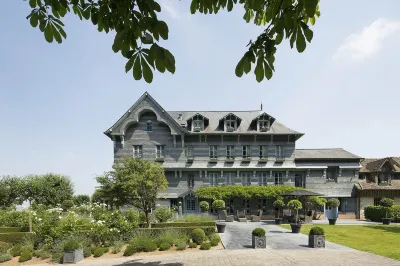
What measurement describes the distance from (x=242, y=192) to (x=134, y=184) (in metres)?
13.7

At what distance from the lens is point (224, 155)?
98.2 feet

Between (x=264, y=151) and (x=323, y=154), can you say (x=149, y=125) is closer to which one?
(x=264, y=151)

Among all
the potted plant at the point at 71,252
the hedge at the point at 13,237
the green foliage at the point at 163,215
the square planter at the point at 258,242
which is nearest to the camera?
the potted plant at the point at 71,252

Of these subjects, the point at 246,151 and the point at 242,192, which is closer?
the point at 242,192

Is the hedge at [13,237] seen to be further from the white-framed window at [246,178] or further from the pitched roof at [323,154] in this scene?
the pitched roof at [323,154]

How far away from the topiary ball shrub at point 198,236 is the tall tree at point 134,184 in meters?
4.99

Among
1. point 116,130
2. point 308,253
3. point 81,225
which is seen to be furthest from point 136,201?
point 308,253

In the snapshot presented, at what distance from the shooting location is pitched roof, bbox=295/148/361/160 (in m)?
30.5

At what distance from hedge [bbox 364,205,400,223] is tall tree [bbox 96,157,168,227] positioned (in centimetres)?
2318

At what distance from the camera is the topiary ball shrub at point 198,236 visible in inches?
571

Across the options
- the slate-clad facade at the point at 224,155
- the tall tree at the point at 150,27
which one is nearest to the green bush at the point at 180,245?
the tall tree at the point at 150,27

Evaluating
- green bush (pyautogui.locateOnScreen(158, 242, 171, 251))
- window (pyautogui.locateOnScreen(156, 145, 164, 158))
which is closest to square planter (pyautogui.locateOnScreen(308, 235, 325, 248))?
green bush (pyautogui.locateOnScreen(158, 242, 171, 251))

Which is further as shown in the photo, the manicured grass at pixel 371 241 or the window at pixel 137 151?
the window at pixel 137 151

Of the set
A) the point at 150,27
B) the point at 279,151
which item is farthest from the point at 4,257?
the point at 279,151
